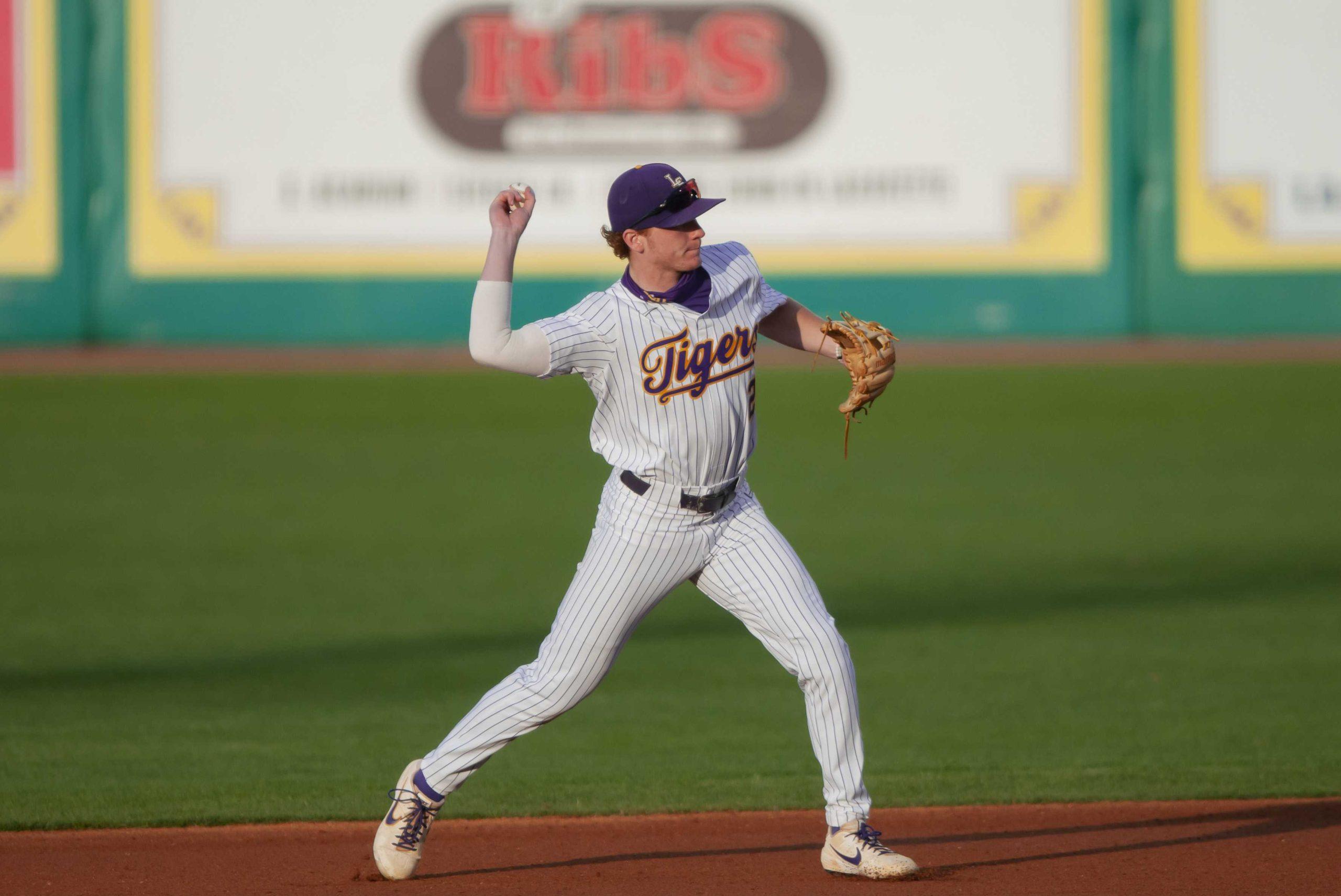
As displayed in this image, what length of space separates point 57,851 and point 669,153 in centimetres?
1515

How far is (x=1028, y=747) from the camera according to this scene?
6004mm

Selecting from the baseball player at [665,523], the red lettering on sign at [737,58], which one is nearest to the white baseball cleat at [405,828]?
the baseball player at [665,523]

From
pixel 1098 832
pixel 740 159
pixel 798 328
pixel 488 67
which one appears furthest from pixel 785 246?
pixel 798 328

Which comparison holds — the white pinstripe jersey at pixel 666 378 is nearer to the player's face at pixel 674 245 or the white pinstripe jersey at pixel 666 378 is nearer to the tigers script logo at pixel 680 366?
the tigers script logo at pixel 680 366

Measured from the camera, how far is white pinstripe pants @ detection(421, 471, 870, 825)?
424 cm

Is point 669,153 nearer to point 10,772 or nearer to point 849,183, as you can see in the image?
point 849,183

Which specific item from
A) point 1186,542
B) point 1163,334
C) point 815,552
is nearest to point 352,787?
point 815,552

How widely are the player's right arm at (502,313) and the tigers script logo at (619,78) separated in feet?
50.2

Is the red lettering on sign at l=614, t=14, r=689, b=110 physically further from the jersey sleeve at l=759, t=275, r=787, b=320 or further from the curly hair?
the curly hair

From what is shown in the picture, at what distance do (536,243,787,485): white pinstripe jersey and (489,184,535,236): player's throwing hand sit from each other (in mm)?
233

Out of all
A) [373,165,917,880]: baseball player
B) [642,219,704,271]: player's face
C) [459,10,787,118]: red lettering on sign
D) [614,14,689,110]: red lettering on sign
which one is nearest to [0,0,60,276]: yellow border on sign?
[459,10,787,118]: red lettering on sign

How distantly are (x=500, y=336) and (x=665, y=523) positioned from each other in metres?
0.63

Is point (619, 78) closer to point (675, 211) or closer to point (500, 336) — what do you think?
point (675, 211)

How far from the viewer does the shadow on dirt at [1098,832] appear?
4.61 metres
